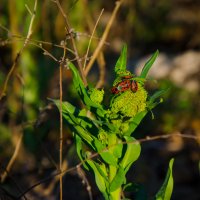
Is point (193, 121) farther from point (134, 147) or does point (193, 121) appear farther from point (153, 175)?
point (134, 147)

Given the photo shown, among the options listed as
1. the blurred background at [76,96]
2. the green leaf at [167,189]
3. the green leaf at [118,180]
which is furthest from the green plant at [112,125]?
the blurred background at [76,96]

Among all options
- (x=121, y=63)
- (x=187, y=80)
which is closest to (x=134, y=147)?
(x=121, y=63)

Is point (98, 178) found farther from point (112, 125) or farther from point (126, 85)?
point (126, 85)

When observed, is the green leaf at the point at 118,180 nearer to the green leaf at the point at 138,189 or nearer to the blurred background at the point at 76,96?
the green leaf at the point at 138,189

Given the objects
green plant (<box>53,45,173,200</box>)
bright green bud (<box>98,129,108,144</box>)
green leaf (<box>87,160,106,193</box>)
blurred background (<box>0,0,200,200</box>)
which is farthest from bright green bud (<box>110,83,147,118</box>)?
blurred background (<box>0,0,200,200</box>)

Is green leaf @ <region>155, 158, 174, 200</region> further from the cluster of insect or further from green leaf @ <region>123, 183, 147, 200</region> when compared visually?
the cluster of insect

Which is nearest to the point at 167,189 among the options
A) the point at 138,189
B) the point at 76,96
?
the point at 138,189
